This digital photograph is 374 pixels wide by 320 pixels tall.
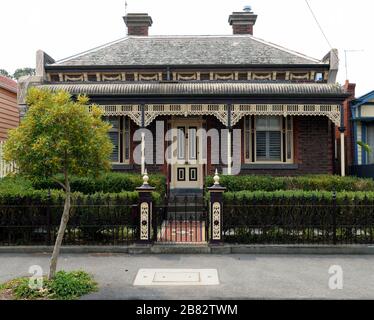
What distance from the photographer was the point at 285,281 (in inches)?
282

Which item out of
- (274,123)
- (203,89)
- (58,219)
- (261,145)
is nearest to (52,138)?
(58,219)

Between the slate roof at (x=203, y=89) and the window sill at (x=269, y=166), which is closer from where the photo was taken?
the slate roof at (x=203, y=89)

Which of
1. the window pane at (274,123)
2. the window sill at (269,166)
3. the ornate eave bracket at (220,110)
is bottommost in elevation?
the window sill at (269,166)

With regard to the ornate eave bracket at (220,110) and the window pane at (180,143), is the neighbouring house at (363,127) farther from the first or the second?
the window pane at (180,143)

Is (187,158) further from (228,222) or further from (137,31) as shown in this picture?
(137,31)

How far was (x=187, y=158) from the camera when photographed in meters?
16.4

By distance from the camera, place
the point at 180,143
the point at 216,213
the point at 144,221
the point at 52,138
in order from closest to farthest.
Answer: the point at 52,138 < the point at 144,221 < the point at 216,213 < the point at 180,143

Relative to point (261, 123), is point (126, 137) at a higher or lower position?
lower

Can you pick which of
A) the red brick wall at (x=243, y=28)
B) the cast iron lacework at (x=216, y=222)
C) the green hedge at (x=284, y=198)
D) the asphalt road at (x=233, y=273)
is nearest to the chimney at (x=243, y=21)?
the red brick wall at (x=243, y=28)

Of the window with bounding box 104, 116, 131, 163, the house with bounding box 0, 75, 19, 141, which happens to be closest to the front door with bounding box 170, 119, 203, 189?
the window with bounding box 104, 116, 131, 163

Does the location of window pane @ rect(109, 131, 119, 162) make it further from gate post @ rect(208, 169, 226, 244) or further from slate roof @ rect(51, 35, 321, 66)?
gate post @ rect(208, 169, 226, 244)

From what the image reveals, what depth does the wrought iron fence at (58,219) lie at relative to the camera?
9581mm

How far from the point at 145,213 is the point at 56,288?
3.32 m

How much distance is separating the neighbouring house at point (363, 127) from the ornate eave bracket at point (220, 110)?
410 centimetres
